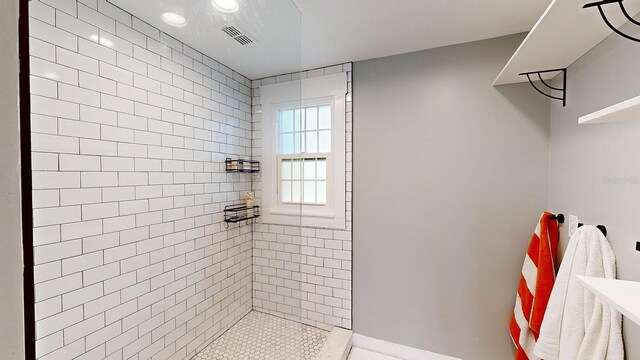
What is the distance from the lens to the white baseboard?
5.84 feet

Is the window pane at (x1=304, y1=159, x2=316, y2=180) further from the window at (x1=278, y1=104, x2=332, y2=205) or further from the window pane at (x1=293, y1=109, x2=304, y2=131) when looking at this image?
the window pane at (x1=293, y1=109, x2=304, y2=131)

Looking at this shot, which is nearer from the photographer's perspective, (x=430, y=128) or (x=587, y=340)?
(x=587, y=340)

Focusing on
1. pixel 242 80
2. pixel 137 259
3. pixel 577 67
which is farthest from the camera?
pixel 242 80

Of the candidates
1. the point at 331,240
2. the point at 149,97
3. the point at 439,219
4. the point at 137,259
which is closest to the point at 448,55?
the point at 439,219

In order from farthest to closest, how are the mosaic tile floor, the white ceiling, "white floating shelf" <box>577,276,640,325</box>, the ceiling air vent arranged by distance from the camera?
the mosaic tile floor → the ceiling air vent → the white ceiling → "white floating shelf" <box>577,276,640,325</box>

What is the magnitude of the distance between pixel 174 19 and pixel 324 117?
45.7 inches

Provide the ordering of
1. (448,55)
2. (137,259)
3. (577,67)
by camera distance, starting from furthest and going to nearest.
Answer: (448,55)
(137,259)
(577,67)

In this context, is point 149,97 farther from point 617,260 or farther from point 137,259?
point 617,260

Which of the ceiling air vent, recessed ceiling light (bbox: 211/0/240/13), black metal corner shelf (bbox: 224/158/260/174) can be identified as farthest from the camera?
black metal corner shelf (bbox: 224/158/260/174)

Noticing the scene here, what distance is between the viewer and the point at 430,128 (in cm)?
179

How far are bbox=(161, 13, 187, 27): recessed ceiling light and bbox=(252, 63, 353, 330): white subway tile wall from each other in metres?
0.67

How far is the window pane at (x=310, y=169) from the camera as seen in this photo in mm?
2135

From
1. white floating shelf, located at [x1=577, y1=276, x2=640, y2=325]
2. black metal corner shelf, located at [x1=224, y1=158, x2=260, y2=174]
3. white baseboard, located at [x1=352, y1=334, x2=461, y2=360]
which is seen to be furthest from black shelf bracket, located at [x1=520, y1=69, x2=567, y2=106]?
black metal corner shelf, located at [x1=224, y1=158, x2=260, y2=174]

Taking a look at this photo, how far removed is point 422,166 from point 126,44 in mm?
1913
